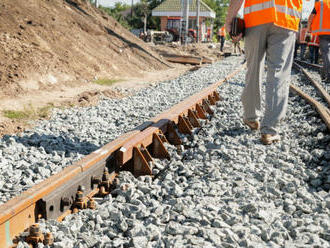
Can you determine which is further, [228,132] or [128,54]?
[128,54]

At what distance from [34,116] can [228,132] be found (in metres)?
2.83

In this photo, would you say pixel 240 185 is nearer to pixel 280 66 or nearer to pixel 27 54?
pixel 280 66

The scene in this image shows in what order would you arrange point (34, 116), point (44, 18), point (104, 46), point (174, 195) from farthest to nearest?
point (104, 46), point (44, 18), point (34, 116), point (174, 195)

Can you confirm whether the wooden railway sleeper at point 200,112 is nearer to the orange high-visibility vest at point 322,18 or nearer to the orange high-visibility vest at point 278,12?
the orange high-visibility vest at point 278,12

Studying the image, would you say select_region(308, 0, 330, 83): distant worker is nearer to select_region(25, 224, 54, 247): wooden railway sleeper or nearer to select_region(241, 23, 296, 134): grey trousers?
select_region(241, 23, 296, 134): grey trousers

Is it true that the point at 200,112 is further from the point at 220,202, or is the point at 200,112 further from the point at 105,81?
the point at 105,81

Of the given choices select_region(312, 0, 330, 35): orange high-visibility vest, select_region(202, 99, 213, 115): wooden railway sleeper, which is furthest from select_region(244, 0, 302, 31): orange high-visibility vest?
select_region(312, 0, 330, 35): orange high-visibility vest

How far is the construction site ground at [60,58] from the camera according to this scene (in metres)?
6.92

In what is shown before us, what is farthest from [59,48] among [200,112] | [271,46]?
[271,46]

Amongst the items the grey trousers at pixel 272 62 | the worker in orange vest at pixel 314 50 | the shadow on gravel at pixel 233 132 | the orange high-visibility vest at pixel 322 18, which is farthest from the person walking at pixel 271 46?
the worker in orange vest at pixel 314 50

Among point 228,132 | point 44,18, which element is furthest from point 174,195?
point 44,18

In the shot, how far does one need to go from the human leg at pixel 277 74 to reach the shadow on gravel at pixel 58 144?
190 centimetres

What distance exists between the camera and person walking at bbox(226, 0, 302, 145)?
13.0 feet

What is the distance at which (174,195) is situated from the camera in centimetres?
292
